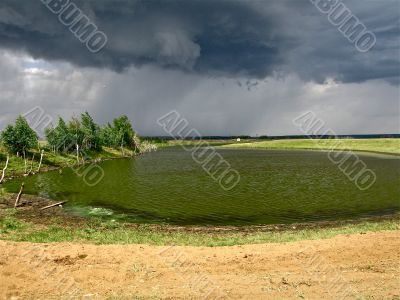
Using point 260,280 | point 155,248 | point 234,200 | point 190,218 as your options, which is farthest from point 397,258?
point 234,200

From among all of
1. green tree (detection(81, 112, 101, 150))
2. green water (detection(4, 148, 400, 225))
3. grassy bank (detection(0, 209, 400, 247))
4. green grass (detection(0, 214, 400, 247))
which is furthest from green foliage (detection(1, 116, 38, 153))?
green grass (detection(0, 214, 400, 247))

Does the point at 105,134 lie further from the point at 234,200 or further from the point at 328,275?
the point at 328,275

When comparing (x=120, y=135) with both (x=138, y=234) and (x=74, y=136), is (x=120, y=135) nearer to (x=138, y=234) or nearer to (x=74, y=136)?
(x=74, y=136)

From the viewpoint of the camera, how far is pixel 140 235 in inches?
1151

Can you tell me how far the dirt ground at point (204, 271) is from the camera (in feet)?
53.5

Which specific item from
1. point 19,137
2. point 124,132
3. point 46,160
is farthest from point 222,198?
point 124,132

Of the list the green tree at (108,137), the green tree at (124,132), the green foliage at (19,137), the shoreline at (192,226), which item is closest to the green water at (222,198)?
the shoreline at (192,226)

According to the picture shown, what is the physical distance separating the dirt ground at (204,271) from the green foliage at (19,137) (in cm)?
7319

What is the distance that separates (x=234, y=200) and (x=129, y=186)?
22.5 m

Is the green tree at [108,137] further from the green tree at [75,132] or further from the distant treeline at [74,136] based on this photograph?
the green tree at [75,132]

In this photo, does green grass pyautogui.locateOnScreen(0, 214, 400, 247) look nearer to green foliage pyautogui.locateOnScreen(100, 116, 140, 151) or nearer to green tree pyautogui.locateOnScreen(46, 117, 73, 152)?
green tree pyautogui.locateOnScreen(46, 117, 73, 152)

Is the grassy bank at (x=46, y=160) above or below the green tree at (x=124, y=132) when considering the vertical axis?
below

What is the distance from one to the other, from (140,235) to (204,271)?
11.4 meters

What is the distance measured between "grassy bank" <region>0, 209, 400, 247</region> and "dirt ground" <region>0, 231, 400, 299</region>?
295cm
